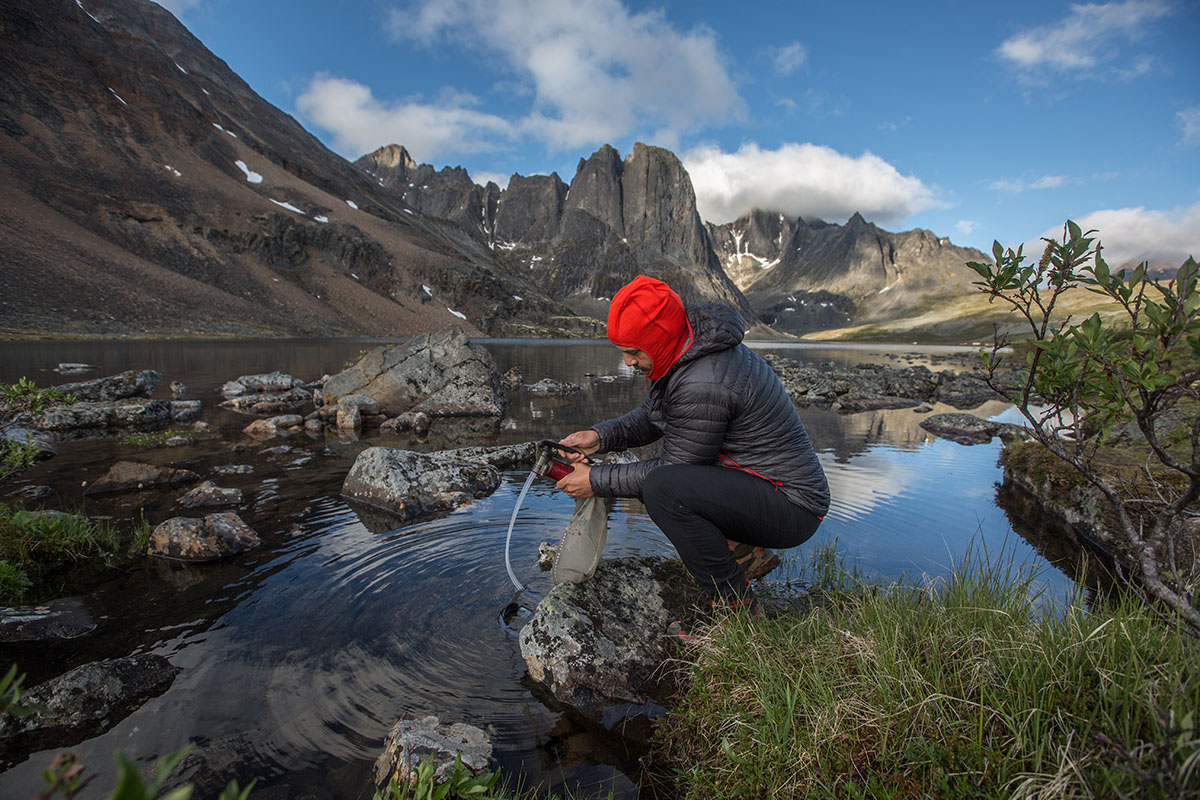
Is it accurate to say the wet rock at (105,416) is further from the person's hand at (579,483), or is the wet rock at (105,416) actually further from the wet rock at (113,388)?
the person's hand at (579,483)

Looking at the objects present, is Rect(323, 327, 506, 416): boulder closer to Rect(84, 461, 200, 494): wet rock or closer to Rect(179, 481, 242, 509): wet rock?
Rect(84, 461, 200, 494): wet rock

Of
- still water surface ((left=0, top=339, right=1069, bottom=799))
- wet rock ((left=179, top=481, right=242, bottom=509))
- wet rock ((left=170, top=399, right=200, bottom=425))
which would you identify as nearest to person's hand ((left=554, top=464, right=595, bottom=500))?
still water surface ((left=0, top=339, right=1069, bottom=799))

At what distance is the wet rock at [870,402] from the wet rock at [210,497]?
22418 mm

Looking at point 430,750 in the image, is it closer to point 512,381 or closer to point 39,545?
point 39,545

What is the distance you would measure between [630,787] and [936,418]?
68.1ft

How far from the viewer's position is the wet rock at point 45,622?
17.5 ft

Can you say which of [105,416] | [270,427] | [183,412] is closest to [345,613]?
[270,427]

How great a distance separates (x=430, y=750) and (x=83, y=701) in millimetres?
2989

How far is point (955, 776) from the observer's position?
3025mm

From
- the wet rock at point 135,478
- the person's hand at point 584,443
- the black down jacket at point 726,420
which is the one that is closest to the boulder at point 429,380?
the wet rock at point 135,478

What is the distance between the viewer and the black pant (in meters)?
5.11

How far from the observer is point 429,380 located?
21.6 m

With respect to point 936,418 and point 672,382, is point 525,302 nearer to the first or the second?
point 936,418

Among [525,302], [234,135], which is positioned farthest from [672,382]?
[234,135]
